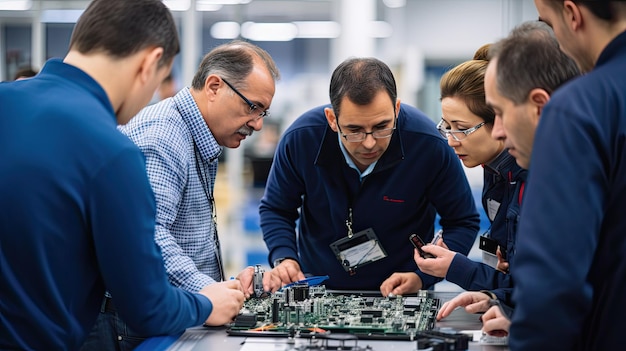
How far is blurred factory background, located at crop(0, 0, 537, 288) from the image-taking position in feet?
25.4

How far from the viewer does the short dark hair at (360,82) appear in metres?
2.80

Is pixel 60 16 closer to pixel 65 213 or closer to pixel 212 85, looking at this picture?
pixel 212 85

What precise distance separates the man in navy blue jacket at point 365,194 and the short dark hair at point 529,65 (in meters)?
1.23

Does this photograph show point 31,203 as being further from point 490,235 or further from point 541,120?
point 490,235

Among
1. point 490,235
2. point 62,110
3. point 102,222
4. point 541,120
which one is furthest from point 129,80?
point 490,235

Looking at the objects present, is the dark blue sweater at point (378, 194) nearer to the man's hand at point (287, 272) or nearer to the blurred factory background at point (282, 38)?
the man's hand at point (287, 272)

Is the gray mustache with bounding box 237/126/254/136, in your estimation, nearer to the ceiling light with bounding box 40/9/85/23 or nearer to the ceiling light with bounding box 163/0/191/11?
the ceiling light with bounding box 163/0/191/11

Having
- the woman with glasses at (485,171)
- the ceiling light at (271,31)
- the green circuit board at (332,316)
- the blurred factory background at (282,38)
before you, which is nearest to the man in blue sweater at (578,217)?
the green circuit board at (332,316)

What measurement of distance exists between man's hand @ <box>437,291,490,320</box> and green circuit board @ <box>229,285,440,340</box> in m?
0.05

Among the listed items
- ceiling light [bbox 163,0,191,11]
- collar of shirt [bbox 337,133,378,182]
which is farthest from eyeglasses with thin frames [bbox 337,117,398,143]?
ceiling light [bbox 163,0,191,11]

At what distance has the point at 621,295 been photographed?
1.44m

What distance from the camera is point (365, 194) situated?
3.06 metres

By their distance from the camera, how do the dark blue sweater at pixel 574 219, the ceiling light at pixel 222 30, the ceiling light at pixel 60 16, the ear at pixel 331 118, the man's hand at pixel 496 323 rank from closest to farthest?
the dark blue sweater at pixel 574 219 < the man's hand at pixel 496 323 < the ear at pixel 331 118 < the ceiling light at pixel 60 16 < the ceiling light at pixel 222 30

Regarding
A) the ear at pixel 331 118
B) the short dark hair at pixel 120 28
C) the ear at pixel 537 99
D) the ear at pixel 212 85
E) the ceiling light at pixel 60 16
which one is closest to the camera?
the ear at pixel 537 99
